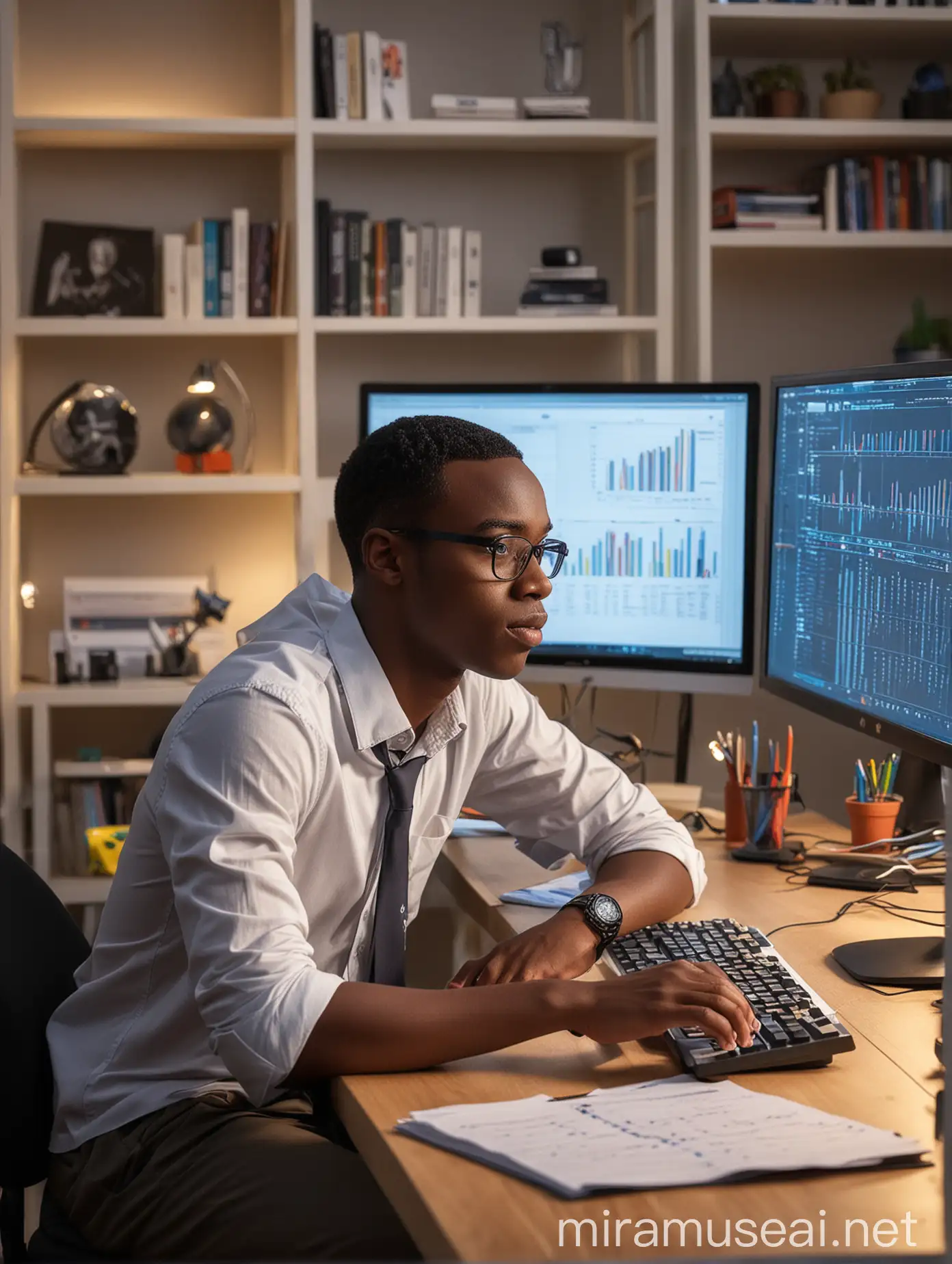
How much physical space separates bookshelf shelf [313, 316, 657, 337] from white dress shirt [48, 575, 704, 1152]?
1.51 m

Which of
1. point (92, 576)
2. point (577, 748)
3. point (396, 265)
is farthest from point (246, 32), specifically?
point (577, 748)

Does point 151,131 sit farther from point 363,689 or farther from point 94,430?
point 363,689

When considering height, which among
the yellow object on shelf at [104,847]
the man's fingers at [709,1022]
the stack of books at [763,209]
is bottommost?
the yellow object on shelf at [104,847]

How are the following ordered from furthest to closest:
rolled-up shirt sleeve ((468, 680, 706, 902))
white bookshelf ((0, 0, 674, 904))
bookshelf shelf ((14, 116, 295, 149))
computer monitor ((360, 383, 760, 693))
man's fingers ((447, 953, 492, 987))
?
white bookshelf ((0, 0, 674, 904)), bookshelf shelf ((14, 116, 295, 149)), computer monitor ((360, 383, 760, 693)), rolled-up shirt sleeve ((468, 680, 706, 902)), man's fingers ((447, 953, 492, 987))

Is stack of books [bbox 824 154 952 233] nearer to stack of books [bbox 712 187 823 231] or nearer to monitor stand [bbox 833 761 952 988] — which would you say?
stack of books [bbox 712 187 823 231]

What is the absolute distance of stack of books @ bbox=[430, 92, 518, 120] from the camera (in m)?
2.94

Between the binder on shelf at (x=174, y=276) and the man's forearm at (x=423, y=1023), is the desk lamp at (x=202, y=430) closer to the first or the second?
the binder on shelf at (x=174, y=276)

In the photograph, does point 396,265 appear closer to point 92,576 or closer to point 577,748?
point 92,576

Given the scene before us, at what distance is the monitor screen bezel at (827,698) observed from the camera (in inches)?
59.4

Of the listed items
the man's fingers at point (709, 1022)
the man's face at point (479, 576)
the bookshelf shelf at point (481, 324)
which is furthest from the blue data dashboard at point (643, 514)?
the man's fingers at point (709, 1022)

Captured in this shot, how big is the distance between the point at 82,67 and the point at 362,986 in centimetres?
263

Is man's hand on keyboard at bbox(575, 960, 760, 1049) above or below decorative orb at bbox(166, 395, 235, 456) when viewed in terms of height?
below

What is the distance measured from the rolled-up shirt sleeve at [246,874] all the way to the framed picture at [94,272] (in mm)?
1970

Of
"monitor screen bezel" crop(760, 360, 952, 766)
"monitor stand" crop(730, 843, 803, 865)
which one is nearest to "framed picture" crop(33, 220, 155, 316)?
"monitor screen bezel" crop(760, 360, 952, 766)
